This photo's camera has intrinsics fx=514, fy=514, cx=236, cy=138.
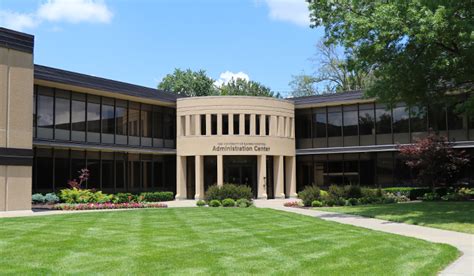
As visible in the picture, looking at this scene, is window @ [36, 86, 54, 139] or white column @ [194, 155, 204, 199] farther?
white column @ [194, 155, 204, 199]

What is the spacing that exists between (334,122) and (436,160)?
429 inches

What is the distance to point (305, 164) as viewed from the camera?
41312 mm

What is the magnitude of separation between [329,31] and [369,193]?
11.2 m

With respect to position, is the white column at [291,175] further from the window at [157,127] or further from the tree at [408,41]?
the tree at [408,41]

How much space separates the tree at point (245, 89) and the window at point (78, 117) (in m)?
37.5

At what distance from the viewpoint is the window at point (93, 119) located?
108 ft

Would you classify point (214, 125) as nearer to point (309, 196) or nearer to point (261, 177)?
point (261, 177)

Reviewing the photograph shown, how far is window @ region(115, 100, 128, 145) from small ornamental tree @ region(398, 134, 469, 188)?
18.5 meters

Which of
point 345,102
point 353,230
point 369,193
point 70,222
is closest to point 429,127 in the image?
point 345,102

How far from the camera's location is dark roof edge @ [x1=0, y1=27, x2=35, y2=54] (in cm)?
2373

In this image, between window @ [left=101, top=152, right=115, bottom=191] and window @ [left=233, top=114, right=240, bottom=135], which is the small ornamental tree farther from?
window @ [left=101, top=152, right=115, bottom=191]

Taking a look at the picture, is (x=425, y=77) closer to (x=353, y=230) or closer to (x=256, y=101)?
(x=353, y=230)

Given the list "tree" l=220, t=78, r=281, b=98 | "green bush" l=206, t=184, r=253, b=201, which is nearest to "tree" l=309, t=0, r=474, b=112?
"green bush" l=206, t=184, r=253, b=201

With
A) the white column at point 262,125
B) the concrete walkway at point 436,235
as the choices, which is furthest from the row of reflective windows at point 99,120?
the concrete walkway at point 436,235
